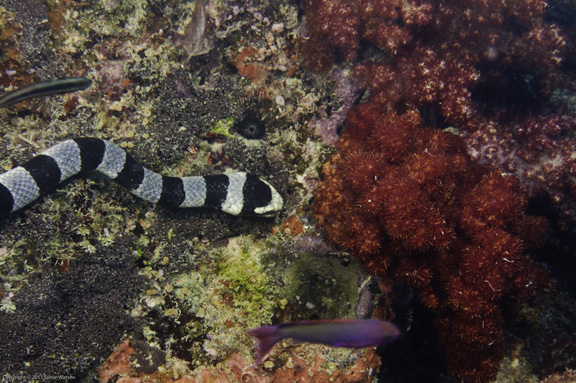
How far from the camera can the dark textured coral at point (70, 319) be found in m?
3.40

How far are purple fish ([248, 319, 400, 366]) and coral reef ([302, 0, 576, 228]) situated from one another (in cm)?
328

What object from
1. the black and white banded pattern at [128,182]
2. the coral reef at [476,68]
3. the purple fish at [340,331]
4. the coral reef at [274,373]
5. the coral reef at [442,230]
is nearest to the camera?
the purple fish at [340,331]

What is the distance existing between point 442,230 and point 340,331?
1893 millimetres

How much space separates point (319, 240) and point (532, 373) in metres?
Answer: 3.40

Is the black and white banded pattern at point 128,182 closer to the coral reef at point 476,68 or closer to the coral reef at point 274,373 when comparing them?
the coral reef at point 274,373

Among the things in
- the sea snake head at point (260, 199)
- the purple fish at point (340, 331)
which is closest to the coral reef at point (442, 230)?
the sea snake head at point (260, 199)

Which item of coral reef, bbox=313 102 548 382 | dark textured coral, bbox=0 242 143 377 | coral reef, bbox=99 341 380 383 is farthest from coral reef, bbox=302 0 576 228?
dark textured coral, bbox=0 242 143 377

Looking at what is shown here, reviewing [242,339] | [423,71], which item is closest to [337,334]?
[242,339]

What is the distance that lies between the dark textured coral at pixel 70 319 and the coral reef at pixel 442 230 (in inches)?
101

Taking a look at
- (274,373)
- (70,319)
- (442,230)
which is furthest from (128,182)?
(442,230)

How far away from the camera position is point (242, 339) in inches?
137

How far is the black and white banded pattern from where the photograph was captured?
12.2 feet

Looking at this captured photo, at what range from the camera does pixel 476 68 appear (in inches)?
192

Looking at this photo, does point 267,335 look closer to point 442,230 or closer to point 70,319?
point 442,230
